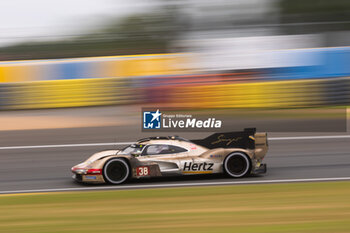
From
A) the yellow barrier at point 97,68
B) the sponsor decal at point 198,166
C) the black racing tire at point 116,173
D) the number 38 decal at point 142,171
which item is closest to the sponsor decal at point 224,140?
the sponsor decal at point 198,166

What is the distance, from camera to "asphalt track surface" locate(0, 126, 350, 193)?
924cm

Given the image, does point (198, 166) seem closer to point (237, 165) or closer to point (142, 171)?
point (237, 165)

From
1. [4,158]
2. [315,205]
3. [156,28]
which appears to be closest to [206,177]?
[315,205]

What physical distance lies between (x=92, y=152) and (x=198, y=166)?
3.92 meters

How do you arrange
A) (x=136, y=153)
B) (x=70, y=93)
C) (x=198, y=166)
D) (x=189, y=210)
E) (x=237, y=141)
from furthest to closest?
(x=70, y=93)
(x=237, y=141)
(x=198, y=166)
(x=136, y=153)
(x=189, y=210)

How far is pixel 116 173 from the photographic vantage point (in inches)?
352

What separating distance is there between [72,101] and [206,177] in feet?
26.8

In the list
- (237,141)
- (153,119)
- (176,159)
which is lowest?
(176,159)

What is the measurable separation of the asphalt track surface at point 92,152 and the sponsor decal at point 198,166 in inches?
9.0

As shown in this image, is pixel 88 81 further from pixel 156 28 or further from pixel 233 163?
pixel 233 163

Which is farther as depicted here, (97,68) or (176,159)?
(97,68)

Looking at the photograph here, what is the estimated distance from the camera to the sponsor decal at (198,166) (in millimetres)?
8938

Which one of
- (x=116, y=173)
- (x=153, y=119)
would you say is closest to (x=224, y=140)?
(x=153, y=119)

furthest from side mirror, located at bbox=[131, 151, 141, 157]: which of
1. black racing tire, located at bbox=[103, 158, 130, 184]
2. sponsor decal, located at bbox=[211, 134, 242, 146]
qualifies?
sponsor decal, located at bbox=[211, 134, 242, 146]
